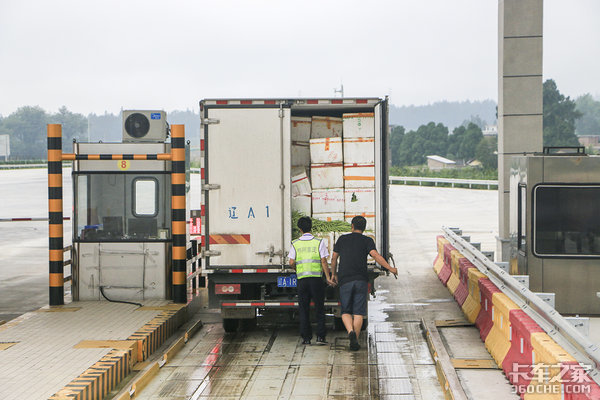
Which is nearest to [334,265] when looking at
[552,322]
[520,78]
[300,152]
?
[300,152]

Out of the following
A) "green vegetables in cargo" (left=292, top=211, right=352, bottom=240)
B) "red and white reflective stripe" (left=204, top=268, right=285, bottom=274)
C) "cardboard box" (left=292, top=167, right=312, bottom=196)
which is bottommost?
"red and white reflective stripe" (left=204, top=268, right=285, bottom=274)

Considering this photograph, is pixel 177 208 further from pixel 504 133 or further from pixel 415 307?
pixel 504 133

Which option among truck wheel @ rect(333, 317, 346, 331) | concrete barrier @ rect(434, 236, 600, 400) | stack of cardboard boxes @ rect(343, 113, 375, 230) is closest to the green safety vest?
stack of cardboard boxes @ rect(343, 113, 375, 230)

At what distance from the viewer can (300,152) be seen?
40.6ft

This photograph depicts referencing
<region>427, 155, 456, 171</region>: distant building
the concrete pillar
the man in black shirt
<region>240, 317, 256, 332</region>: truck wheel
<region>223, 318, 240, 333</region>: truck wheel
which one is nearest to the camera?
the man in black shirt

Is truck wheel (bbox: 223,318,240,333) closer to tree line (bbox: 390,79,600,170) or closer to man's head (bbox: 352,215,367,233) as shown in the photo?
man's head (bbox: 352,215,367,233)

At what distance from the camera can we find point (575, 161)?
1291cm

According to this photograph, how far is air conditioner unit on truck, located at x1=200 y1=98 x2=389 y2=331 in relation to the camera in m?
11.4

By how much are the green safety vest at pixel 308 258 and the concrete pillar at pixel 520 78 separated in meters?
8.96

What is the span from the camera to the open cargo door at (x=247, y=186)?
37.2 ft

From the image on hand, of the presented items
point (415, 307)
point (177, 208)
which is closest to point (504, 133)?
point (415, 307)

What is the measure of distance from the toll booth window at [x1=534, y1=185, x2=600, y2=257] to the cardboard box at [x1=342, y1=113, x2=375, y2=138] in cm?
310

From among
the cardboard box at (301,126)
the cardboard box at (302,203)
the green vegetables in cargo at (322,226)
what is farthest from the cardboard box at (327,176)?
the cardboard box at (301,126)

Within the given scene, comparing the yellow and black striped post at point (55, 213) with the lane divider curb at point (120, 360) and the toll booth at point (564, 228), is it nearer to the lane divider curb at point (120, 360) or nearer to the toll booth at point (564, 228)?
the lane divider curb at point (120, 360)
